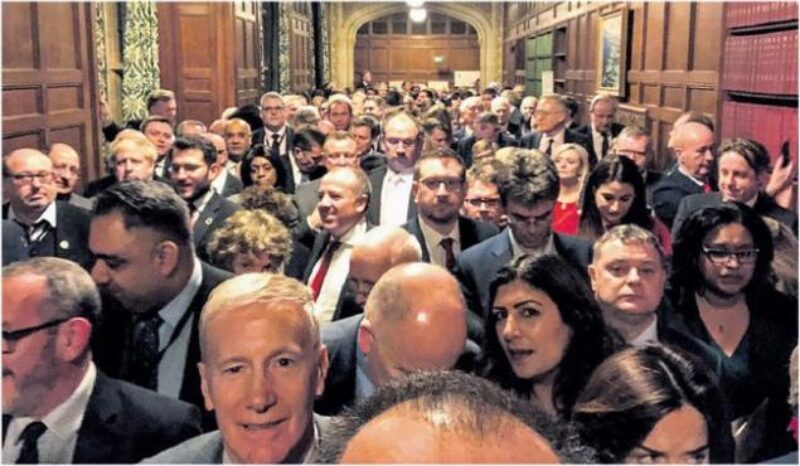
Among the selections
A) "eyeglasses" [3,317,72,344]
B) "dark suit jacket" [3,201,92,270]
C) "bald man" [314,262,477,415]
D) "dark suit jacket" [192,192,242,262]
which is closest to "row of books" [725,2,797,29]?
"dark suit jacket" [192,192,242,262]

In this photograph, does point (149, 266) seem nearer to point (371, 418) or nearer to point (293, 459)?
point (293, 459)

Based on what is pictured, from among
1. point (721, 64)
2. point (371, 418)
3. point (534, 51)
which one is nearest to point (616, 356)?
point (371, 418)

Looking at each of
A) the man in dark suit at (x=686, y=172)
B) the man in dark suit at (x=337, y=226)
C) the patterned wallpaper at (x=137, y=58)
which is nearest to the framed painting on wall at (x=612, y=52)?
the man in dark suit at (x=686, y=172)

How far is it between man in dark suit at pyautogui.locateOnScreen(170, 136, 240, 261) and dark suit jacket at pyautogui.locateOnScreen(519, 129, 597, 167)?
2.71 metres

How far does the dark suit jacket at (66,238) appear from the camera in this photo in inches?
135

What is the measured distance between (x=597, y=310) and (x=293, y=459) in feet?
2.68

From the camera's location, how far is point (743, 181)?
352 centimetres

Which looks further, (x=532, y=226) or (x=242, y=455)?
(x=532, y=226)

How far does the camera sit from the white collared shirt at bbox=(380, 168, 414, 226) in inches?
170

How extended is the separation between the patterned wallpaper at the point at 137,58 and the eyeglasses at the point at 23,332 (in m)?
5.66

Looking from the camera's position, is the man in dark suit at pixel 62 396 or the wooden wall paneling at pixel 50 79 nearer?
the man in dark suit at pixel 62 396

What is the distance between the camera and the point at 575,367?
2.11 m

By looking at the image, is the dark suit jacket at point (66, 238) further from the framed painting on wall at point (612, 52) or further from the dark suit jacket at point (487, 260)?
the framed painting on wall at point (612, 52)

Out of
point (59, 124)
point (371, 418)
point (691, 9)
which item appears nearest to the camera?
point (371, 418)
